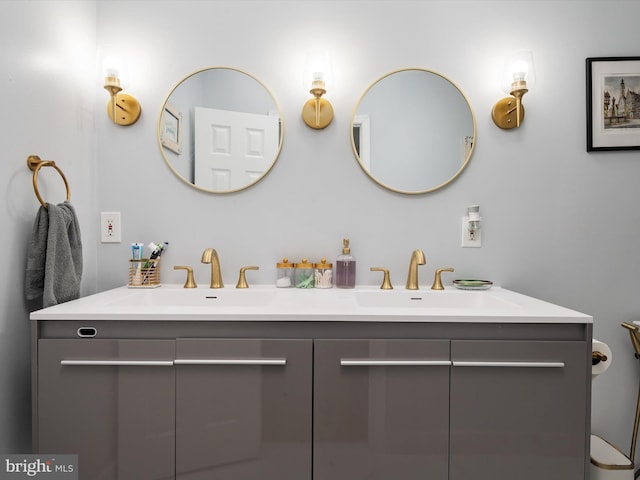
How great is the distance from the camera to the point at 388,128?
1.70 metres

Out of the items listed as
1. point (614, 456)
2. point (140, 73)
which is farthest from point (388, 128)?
point (614, 456)

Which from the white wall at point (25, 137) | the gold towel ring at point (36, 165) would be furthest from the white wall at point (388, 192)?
the gold towel ring at point (36, 165)

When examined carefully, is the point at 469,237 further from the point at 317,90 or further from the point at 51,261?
the point at 51,261

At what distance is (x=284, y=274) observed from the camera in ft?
5.49

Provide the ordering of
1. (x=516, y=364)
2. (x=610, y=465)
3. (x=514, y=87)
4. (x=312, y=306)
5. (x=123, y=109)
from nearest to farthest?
(x=516, y=364) → (x=312, y=306) → (x=610, y=465) → (x=514, y=87) → (x=123, y=109)

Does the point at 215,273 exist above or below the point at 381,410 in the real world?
above

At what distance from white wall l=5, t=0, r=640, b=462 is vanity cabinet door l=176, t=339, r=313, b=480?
0.62 meters

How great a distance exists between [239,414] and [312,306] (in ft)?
1.30

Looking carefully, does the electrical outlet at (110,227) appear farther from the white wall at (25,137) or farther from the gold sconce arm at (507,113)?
the gold sconce arm at (507,113)

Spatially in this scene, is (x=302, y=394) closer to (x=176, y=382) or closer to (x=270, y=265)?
(x=176, y=382)

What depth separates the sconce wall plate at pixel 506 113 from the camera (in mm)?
1667

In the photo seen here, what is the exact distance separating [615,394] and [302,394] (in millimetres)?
1516

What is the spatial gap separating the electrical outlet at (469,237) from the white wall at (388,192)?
34 millimetres

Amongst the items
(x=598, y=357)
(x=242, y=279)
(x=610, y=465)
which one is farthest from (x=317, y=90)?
(x=610, y=465)
